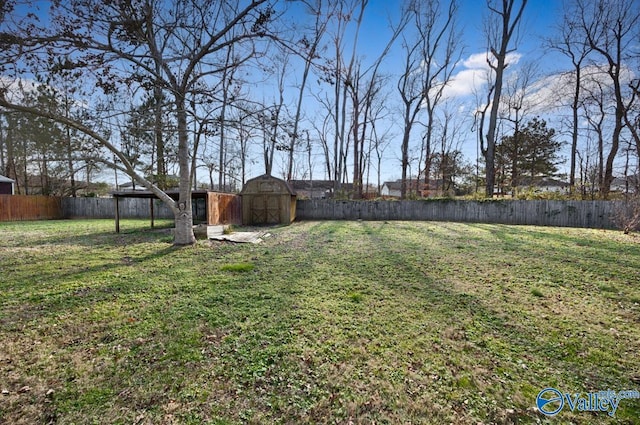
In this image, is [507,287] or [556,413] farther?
[507,287]

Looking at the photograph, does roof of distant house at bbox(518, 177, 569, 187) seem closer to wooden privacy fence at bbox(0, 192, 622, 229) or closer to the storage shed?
wooden privacy fence at bbox(0, 192, 622, 229)

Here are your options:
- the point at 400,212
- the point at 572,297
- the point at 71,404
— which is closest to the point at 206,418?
the point at 71,404

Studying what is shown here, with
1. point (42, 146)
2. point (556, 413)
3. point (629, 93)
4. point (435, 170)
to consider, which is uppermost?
point (629, 93)

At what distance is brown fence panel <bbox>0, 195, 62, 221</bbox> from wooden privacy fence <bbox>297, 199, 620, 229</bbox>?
615 inches

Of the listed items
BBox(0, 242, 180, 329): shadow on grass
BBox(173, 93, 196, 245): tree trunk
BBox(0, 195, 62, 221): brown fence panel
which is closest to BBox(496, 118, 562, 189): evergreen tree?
BBox(173, 93, 196, 245): tree trunk

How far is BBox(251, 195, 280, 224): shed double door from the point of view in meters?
14.2

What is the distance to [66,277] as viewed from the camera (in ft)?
13.9

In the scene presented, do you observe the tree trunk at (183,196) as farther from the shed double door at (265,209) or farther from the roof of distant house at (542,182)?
the roof of distant house at (542,182)

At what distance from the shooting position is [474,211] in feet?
48.8

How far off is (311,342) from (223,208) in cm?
1112

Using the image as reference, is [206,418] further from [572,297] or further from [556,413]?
[572,297]

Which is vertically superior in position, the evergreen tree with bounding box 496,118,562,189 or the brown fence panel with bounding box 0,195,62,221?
the evergreen tree with bounding box 496,118,562,189

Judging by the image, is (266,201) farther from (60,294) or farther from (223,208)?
(60,294)

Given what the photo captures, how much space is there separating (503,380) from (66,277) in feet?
18.7
